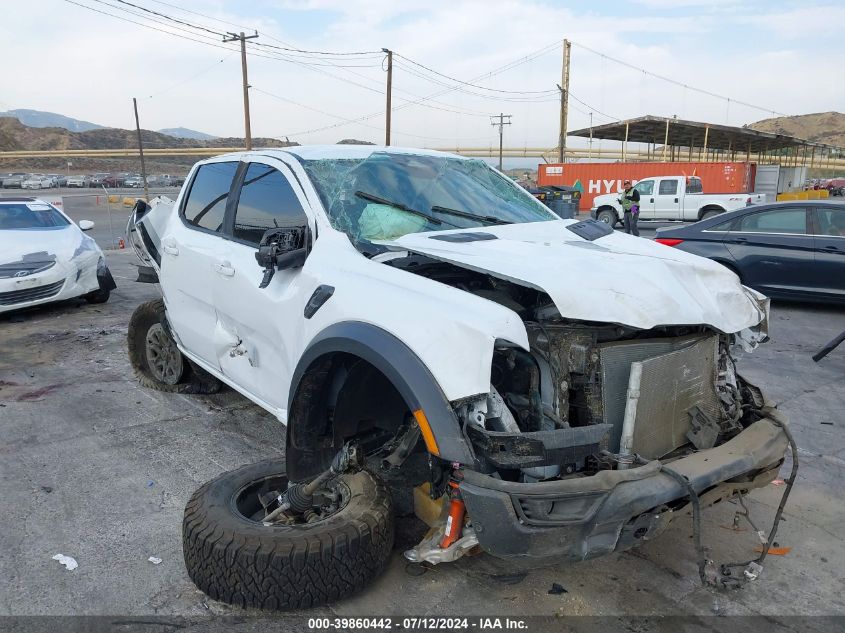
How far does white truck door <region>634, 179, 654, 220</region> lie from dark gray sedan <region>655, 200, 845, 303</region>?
604 inches

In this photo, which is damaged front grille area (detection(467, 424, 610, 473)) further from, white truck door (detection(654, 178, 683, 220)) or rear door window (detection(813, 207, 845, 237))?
white truck door (detection(654, 178, 683, 220))

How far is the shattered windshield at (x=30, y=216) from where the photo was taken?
27.8 ft

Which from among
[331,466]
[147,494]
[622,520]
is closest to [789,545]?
[622,520]

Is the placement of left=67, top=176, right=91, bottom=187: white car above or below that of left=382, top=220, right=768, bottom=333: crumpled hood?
below

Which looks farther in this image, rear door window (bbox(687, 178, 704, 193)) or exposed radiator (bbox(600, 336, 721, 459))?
rear door window (bbox(687, 178, 704, 193))

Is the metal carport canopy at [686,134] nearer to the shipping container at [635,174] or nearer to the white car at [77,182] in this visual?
the shipping container at [635,174]

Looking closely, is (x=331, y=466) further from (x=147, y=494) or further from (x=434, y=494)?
(x=147, y=494)

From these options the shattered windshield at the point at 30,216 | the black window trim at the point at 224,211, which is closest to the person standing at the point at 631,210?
the shattered windshield at the point at 30,216

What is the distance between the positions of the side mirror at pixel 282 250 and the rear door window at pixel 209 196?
952 millimetres

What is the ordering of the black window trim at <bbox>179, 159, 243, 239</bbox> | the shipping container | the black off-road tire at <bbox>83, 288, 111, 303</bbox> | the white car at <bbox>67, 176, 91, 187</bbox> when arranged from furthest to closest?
the white car at <bbox>67, 176, 91, 187</bbox> < the shipping container < the black off-road tire at <bbox>83, 288, 111, 303</bbox> < the black window trim at <bbox>179, 159, 243, 239</bbox>

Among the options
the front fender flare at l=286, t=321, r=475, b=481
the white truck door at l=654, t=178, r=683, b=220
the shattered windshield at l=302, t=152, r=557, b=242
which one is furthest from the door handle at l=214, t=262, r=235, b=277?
the white truck door at l=654, t=178, r=683, b=220

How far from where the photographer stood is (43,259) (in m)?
7.93

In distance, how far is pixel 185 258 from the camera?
4.25 meters

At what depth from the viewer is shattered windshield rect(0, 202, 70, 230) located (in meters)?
8.48
